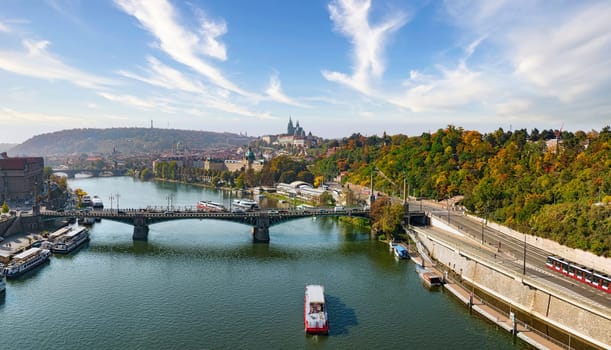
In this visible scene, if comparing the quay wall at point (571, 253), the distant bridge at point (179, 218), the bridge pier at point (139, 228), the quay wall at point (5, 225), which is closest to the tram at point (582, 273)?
the quay wall at point (571, 253)

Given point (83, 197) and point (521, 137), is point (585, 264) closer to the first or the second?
point (521, 137)

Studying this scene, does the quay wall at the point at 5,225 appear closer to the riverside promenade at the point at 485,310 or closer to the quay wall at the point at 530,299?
the riverside promenade at the point at 485,310

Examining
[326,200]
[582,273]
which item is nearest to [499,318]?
[582,273]

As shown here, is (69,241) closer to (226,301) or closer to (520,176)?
(226,301)

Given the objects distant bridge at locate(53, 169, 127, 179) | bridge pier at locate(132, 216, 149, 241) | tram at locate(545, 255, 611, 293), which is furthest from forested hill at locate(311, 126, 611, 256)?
distant bridge at locate(53, 169, 127, 179)

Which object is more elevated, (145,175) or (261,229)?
(145,175)

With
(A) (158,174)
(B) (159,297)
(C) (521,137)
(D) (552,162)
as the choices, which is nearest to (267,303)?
(B) (159,297)
